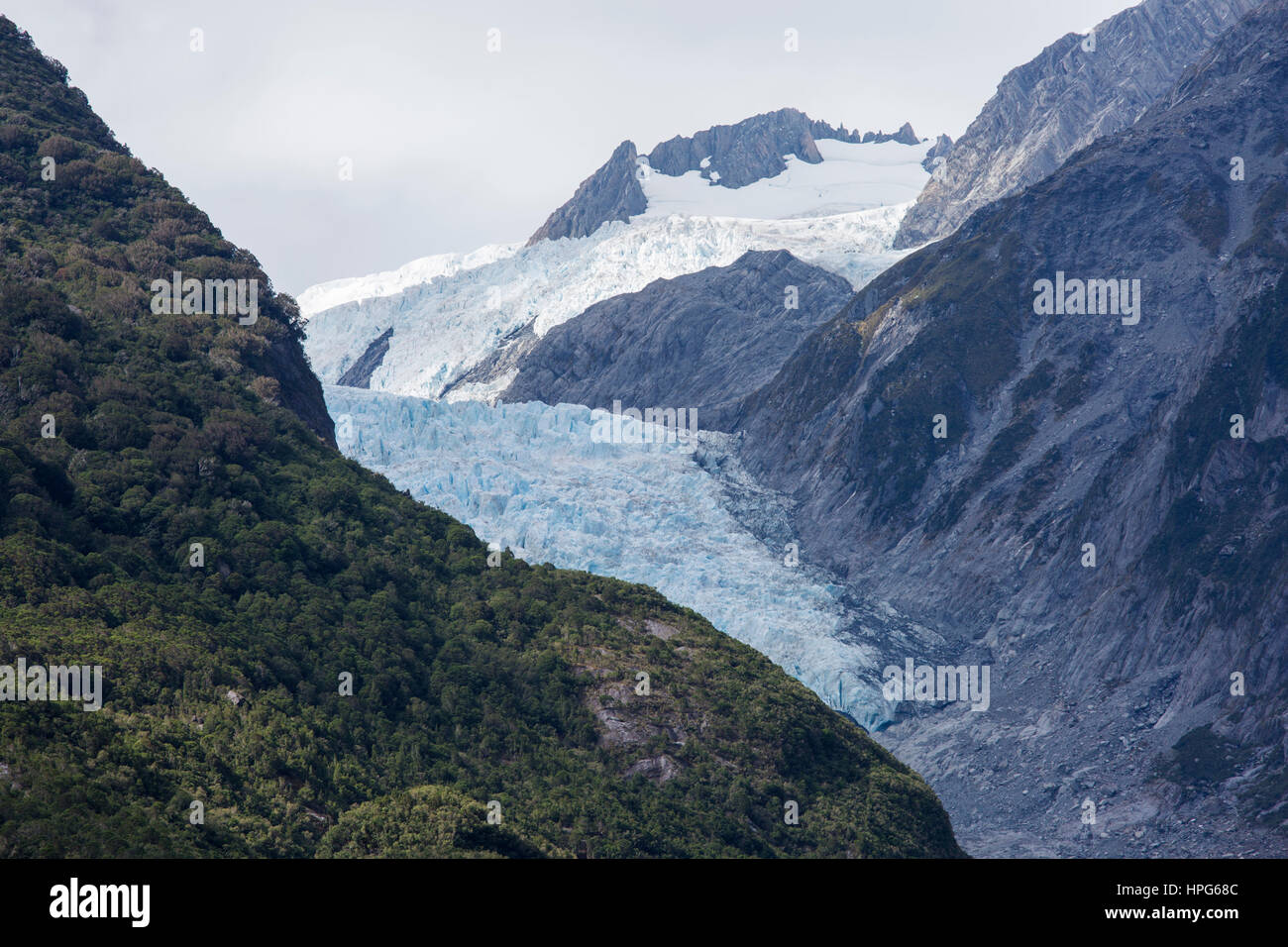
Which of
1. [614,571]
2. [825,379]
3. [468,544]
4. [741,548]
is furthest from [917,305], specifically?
[468,544]

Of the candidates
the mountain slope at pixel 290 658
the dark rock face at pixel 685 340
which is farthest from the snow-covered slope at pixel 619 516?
the dark rock face at pixel 685 340

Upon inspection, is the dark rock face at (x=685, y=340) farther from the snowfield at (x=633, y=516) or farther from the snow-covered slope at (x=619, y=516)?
the snow-covered slope at (x=619, y=516)

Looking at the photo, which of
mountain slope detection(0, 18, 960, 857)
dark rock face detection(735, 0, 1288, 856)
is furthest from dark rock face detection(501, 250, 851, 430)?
mountain slope detection(0, 18, 960, 857)

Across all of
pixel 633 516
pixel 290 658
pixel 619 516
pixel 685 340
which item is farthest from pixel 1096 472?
pixel 290 658

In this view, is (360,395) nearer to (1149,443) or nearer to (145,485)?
(1149,443)

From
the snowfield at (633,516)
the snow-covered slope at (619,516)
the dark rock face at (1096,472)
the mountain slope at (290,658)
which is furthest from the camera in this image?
the snowfield at (633,516)

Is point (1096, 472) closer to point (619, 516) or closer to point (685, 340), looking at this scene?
point (619, 516)
